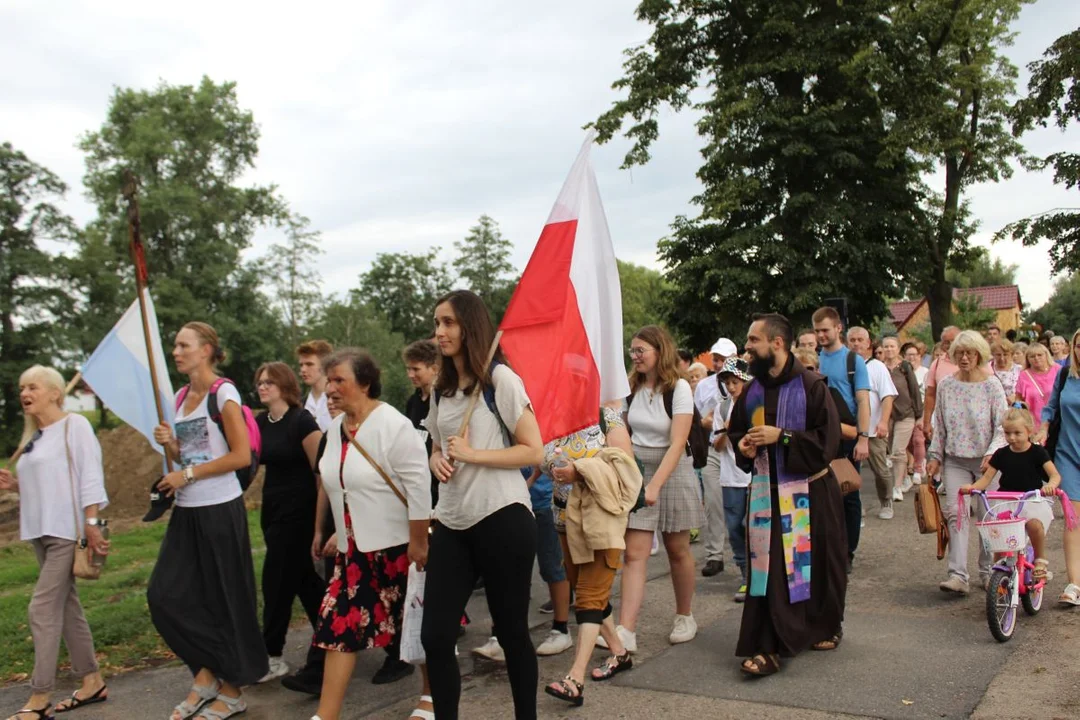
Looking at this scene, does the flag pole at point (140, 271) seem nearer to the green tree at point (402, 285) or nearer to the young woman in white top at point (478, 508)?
the young woman in white top at point (478, 508)

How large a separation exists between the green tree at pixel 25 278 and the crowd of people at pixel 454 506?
138ft

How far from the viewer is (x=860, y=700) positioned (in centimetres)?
488

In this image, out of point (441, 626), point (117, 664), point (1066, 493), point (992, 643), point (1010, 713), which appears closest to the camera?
point (441, 626)

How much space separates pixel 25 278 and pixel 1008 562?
151 ft

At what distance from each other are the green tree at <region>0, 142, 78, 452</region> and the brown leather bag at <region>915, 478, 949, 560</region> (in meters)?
43.3

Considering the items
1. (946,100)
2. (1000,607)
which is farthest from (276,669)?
(946,100)

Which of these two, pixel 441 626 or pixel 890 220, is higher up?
pixel 890 220

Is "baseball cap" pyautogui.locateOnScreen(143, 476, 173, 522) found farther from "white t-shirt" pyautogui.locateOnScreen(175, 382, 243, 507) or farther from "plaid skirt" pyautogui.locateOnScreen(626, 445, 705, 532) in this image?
"plaid skirt" pyautogui.locateOnScreen(626, 445, 705, 532)

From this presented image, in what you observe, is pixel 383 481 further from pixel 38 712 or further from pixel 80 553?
pixel 38 712

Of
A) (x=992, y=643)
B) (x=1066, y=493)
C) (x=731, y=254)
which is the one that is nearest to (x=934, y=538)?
(x=1066, y=493)

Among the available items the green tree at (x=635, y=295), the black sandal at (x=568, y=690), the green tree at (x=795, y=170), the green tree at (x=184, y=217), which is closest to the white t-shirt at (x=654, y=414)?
the black sandal at (x=568, y=690)

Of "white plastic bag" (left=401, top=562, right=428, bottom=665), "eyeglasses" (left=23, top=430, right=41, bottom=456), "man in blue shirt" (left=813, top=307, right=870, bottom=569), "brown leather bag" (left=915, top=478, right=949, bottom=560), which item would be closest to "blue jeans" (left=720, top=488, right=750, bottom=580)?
"man in blue shirt" (left=813, top=307, right=870, bottom=569)

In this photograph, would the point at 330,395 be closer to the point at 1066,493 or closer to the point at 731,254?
the point at 1066,493

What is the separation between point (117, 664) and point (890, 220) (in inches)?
936
